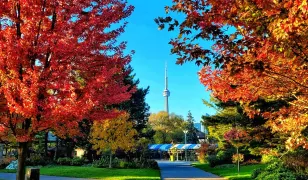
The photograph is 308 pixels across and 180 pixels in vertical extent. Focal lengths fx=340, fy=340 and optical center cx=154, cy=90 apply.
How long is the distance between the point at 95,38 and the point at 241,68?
4.57m

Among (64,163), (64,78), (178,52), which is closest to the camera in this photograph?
(178,52)

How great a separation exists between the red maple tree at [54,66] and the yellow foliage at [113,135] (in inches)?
730

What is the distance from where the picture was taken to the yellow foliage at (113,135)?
26797mm

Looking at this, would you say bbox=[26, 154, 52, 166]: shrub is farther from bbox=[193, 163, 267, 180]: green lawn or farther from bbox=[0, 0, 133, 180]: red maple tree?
bbox=[0, 0, 133, 180]: red maple tree

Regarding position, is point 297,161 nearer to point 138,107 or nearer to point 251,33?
point 251,33

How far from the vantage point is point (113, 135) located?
2728 centimetres

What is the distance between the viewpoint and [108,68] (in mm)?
8344

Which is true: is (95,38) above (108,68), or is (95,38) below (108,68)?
above

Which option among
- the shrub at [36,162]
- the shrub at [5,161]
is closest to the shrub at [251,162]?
the shrub at [5,161]

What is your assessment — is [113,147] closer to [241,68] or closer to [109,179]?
[109,179]

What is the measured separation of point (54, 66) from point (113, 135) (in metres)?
20.2

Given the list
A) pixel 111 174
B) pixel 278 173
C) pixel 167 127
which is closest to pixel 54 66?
pixel 278 173

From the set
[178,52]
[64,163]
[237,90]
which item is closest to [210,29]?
[178,52]

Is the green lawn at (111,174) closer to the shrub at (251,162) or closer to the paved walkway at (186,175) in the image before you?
the paved walkway at (186,175)
